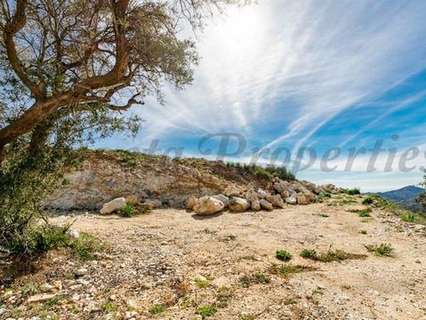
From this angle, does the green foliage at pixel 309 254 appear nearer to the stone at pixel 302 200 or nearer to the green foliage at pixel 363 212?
the green foliage at pixel 363 212

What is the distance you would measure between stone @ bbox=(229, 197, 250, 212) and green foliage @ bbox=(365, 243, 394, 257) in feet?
20.3

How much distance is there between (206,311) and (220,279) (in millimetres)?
1308

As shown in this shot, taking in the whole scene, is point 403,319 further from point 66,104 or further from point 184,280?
point 66,104

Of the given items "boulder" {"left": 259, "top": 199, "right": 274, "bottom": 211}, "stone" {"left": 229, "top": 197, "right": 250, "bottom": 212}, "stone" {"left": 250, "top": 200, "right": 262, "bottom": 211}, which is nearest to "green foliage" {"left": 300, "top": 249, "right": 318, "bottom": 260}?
"stone" {"left": 229, "top": 197, "right": 250, "bottom": 212}

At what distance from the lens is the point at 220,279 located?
21.5ft

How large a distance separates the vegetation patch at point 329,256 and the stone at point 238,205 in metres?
6.46

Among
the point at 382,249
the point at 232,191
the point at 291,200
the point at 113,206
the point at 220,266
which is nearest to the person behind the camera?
the point at 220,266

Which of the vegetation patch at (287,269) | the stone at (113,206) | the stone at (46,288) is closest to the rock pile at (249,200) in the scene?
the stone at (113,206)

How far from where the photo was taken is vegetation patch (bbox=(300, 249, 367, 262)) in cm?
817

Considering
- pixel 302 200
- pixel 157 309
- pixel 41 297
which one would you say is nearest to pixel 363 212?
pixel 302 200

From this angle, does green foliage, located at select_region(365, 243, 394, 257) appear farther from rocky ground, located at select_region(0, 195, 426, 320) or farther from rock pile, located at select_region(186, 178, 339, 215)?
rock pile, located at select_region(186, 178, 339, 215)

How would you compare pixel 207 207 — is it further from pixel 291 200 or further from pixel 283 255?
pixel 283 255

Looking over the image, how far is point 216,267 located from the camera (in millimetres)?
7258

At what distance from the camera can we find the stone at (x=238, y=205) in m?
14.9
